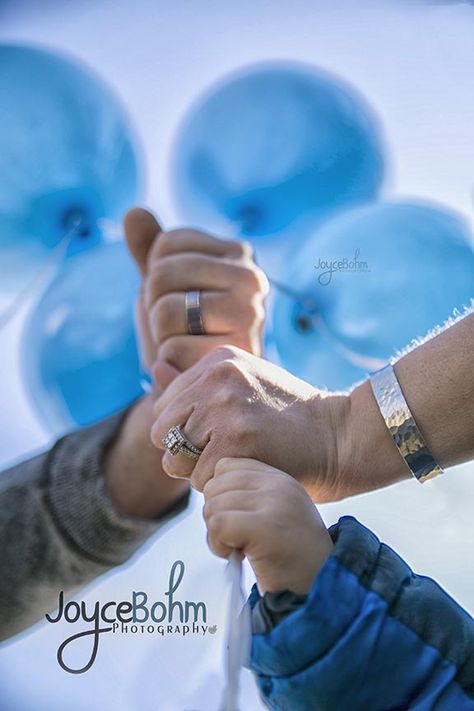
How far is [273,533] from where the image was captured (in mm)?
577

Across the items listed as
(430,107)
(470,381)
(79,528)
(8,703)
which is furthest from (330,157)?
(8,703)

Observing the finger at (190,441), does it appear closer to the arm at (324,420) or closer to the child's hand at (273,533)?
the arm at (324,420)

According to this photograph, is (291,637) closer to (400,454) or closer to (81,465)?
(400,454)

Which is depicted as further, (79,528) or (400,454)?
(79,528)

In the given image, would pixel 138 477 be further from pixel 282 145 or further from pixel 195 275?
pixel 282 145

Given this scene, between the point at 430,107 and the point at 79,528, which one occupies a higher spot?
the point at 430,107


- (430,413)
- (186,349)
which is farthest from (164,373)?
(430,413)

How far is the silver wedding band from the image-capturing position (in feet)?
3.35

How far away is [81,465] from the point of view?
3.87 ft

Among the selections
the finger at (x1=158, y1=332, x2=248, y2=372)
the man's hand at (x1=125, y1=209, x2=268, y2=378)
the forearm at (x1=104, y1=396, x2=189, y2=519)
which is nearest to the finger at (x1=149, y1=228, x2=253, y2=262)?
the man's hand at (x1=125, y1=209, x2=268, y2=378)

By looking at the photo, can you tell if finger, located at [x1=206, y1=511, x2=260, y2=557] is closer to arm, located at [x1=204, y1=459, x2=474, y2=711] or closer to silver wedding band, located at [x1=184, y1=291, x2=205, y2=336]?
arm, located at [x1=204, y1=459, x2=474, y2=711]

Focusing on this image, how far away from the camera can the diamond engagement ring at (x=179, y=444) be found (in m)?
0.78

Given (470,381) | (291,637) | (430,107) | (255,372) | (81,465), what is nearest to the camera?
(291,637)

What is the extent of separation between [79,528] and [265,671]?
0.62m
